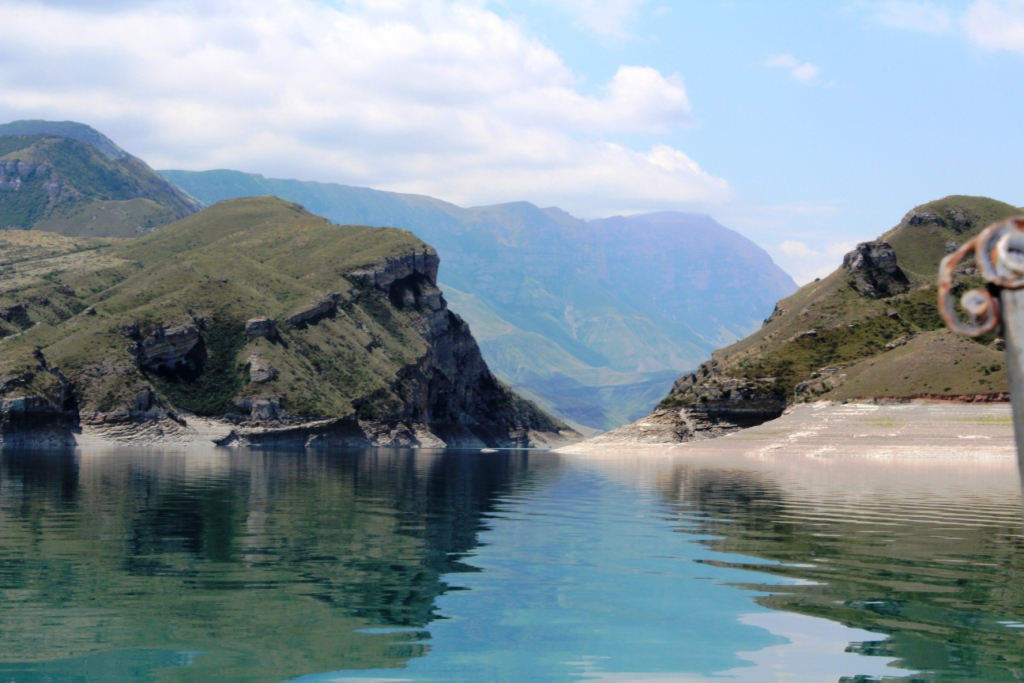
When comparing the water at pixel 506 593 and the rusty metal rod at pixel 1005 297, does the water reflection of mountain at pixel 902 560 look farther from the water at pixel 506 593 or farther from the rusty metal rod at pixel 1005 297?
the rusty metal rod at pixel 1005 297

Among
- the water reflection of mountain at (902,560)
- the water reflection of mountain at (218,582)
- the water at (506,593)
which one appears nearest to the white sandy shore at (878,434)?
the water reflection of mountain at (902,560)

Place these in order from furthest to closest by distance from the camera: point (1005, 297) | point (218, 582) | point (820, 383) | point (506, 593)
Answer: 1. point (820, 383)
2. point (218, 582)
3. point (506, 593)
4. point (1005, 297)

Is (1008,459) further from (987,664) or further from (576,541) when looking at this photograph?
(987,664)

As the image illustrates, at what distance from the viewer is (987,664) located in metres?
19.5

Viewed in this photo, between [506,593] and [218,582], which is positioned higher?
[218,582]

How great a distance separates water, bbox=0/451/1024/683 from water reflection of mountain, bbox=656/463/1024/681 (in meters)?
0.12

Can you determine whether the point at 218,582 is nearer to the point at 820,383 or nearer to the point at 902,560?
the point at 902,560

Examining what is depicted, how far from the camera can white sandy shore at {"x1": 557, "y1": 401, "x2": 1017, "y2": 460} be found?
13750 centimetres

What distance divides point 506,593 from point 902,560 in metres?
15.7

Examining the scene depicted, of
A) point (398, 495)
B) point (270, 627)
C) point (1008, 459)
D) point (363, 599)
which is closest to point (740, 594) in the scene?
point (363, 599)

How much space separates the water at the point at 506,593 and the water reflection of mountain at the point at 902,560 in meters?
0.12

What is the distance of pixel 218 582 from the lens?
28.2 metres

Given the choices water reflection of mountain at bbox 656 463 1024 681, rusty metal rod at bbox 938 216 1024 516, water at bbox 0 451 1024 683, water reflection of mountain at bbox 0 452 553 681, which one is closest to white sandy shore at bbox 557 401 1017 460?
water reflection of mountain at bbox 656 463 1024 681

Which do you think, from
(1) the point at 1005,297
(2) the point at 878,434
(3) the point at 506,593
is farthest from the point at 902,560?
(2) the point at 878,434
